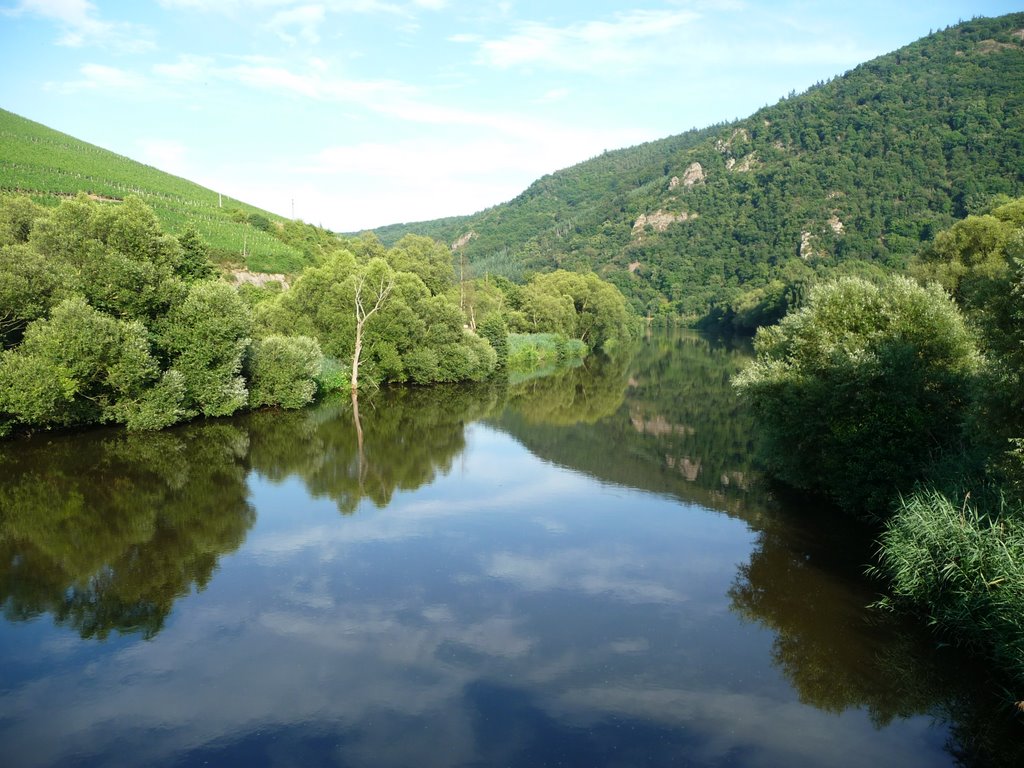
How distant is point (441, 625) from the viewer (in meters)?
14.5

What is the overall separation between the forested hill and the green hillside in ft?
190

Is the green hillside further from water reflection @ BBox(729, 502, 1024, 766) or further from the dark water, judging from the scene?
water reflection @ BBox(729, 502, 1024, 766)

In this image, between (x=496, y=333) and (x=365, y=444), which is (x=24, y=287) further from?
(x=496, y=333)

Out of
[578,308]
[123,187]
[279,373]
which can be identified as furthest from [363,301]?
[123,187]

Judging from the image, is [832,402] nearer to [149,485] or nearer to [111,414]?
[149,485]

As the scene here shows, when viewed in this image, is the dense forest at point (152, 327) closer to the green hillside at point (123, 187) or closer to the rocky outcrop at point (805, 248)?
the green hillside at point (123, 187)

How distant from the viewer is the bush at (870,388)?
1906 centimetres

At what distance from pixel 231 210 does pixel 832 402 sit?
94.2m

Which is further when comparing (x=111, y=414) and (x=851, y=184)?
(x=851, y=184)

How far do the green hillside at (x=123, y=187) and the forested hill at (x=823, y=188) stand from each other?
190 ft

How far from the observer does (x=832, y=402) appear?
19.8 m

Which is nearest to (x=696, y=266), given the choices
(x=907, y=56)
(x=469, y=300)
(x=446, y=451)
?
(x=907, y=56)

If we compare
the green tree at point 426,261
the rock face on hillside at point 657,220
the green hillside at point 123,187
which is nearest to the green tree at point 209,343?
the green tree at point 426,261

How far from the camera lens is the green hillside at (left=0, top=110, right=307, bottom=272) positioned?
6788 cm
